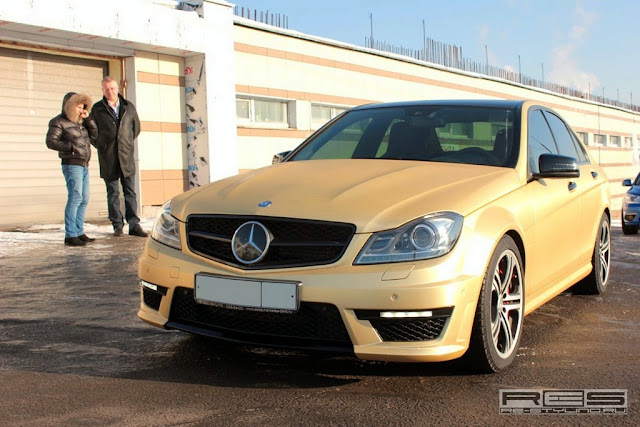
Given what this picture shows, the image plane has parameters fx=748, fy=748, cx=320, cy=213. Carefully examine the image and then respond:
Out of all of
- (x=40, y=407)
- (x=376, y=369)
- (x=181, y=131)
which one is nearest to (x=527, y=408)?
(x=376, y=369)

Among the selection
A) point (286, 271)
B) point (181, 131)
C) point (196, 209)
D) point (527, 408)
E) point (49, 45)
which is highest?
point (49, 45)

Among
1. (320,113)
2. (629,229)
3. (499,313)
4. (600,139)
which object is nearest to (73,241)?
(499,313)

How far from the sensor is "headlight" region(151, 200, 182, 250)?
3939mm

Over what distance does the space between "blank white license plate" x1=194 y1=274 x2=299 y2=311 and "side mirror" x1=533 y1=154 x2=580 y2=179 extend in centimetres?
192

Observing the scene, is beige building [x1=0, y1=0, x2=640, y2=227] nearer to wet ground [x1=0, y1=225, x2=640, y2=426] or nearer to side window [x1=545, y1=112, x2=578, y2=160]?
wet ground [x1=0, y1=225, x2=640, y2=426]

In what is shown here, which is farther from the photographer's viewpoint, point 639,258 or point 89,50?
point 89,50

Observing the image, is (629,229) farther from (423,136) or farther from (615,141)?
(615,141)

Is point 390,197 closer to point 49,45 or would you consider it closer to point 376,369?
point 376,369

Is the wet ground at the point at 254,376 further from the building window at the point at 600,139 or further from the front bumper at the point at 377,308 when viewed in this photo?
the building window at the point at 600,139

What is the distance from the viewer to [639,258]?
28.1ft

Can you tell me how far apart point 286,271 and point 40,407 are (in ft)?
4.04

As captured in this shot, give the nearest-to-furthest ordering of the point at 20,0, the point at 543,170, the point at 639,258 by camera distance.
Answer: the point at 543,170, the point at 639,258, the point at 20,0

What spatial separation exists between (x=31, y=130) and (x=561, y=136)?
9.86m

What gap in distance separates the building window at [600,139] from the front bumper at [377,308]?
131 ft
